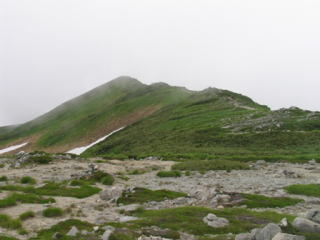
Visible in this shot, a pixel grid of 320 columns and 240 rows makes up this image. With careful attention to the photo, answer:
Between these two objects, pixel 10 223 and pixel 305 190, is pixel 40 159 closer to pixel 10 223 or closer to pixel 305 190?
pixel 10 223

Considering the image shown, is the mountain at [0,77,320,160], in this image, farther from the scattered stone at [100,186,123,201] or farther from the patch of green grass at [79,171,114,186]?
the scattered stone at [100,186,123,201]

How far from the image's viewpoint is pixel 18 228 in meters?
15.9

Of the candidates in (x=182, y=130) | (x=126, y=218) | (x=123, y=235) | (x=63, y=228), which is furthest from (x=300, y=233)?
(x=182, y=130)

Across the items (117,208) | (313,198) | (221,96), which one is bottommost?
(313,198)

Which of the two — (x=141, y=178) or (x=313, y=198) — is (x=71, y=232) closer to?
(x=313, y=198)

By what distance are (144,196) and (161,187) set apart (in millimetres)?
5926

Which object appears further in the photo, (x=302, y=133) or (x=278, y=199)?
(x=302, y=133)

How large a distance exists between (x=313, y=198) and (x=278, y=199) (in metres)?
3.25

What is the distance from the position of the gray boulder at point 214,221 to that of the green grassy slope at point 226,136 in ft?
107

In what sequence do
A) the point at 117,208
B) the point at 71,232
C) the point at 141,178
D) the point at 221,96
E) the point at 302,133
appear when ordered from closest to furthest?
the point at 71,232 → the point at 117,208 → the point at 141,178 → the point at 302,133 → the point at 221,96

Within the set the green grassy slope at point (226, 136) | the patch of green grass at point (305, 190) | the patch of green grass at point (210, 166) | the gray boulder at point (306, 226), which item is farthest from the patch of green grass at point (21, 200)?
the green grassy slope at point (226, 136)

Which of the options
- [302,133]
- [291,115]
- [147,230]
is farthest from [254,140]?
[147,230]

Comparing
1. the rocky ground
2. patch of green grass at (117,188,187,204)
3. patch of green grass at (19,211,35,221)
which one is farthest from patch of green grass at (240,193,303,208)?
patch of green grass at (19,211,35,221)

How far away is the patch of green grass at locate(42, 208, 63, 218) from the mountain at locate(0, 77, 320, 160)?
114 ft
